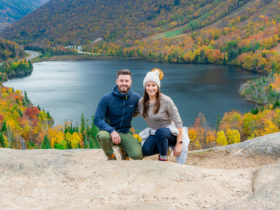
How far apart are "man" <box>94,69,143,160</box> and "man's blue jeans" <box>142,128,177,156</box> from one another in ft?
0.89

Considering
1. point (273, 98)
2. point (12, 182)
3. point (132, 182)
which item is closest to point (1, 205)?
point (12, 182)

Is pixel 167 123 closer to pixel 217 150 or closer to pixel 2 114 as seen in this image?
pixel 217 150

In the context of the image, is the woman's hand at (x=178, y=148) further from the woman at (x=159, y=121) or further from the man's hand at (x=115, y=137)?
the man's hand at (x=115, y=137)

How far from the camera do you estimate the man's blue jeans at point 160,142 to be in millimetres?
8125

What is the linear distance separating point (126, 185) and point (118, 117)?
237 centimetres

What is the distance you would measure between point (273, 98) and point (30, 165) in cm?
8532

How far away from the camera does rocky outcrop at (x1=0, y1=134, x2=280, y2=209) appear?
5.87 meters

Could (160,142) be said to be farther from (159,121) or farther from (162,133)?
(159,121)

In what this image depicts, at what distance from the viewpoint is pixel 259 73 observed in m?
126

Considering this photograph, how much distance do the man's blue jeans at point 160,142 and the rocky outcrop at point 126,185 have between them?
2.23 ft

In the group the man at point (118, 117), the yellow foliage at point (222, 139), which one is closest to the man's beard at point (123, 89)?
the man at point (118, 117)

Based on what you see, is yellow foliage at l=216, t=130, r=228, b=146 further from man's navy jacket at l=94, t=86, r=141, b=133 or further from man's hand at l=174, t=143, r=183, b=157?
man's navy jacket at l=94, t=86, r=141, b=133

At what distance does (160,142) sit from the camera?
822cm

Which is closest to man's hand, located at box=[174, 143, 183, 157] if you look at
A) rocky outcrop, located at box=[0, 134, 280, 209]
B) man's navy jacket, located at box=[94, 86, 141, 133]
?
rocky outcrop, located at box=[0, 134, 280, 209]
